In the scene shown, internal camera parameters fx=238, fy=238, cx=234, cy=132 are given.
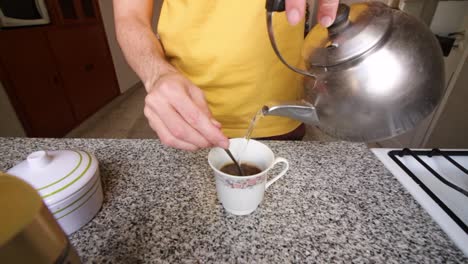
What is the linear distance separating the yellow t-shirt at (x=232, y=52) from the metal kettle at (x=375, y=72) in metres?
0.22

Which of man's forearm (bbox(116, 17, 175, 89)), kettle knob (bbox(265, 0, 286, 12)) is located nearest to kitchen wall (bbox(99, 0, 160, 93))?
man's forearm (bbox(116, 17, 175, 89))

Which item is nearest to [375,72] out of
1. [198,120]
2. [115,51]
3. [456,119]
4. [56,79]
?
[198,120]

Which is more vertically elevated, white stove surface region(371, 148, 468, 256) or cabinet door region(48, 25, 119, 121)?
white stove surface region(371, 148, 468, 256)

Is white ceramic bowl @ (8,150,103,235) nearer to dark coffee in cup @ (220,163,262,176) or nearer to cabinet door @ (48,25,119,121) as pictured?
dark coffee in cup @ (220,163,262,176)

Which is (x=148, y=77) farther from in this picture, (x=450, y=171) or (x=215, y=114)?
(x=450, y=171)

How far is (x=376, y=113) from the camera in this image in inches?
14.3

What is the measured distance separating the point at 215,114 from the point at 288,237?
422mm

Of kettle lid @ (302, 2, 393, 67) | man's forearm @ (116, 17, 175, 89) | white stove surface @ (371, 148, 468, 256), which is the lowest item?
white stove surface @ (371, 148, 468, 256)

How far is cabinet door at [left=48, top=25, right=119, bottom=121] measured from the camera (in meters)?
2.03

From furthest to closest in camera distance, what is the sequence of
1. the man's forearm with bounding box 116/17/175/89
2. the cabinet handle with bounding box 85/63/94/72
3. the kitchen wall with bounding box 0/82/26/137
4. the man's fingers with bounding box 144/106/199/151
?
the cabinet handle with bounding box 85/63/94/72 → the kitchen wall with bounding box 0/82/26/137 → the man's forearm with bounding box 116/17/175/89 → the man's fingers with bounding box 144/106/199/151

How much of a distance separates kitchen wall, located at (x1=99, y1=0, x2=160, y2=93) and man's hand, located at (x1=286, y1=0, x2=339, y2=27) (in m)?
2.85

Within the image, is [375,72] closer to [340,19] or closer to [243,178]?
[340,19]

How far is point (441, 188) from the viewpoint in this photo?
49 centimetres

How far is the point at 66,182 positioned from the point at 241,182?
0.84 ft
